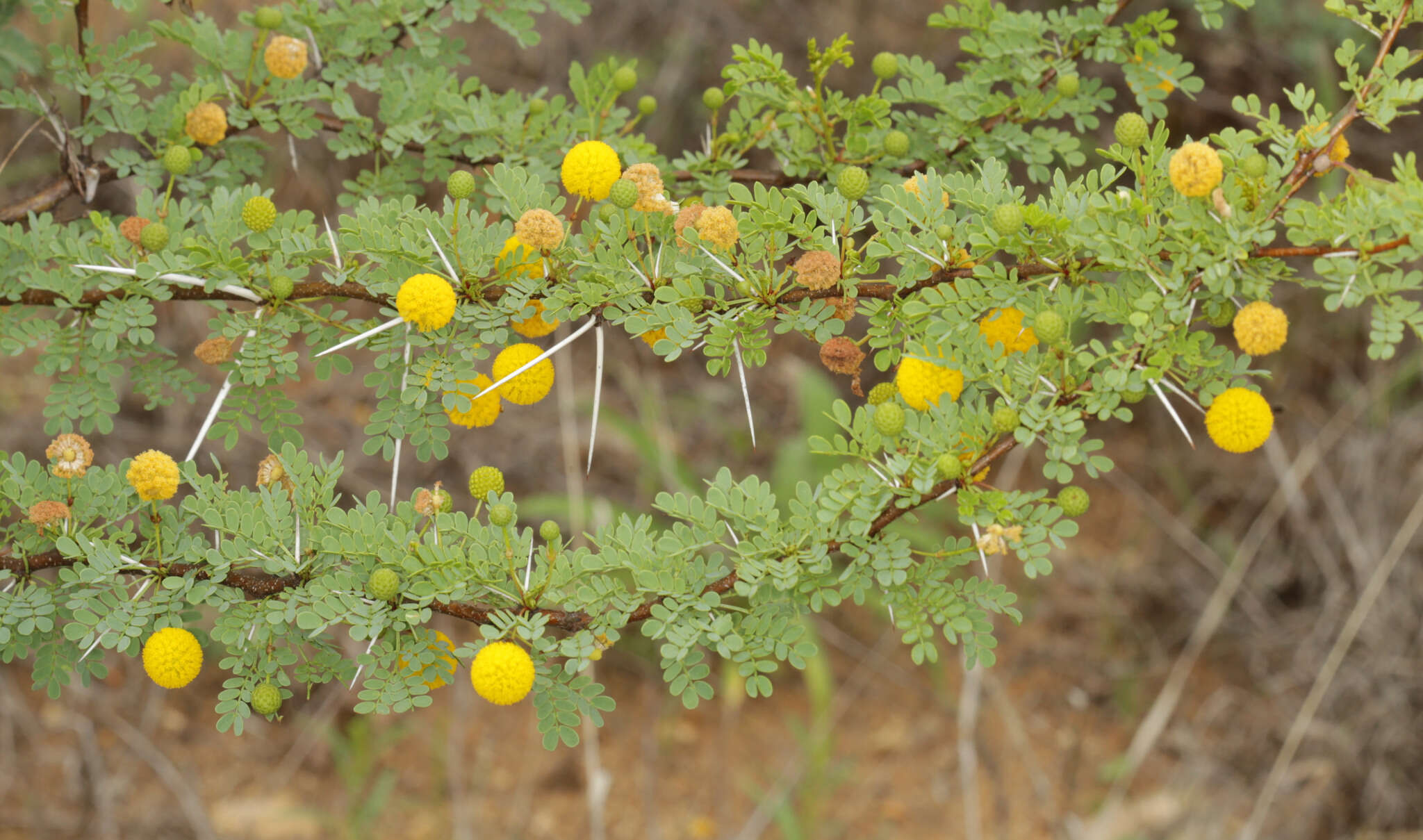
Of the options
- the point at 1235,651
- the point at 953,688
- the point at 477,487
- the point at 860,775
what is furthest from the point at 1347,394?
the point at 477,487

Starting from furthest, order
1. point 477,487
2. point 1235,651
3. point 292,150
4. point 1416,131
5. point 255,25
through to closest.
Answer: point 1416,131
point 1235,651
point 292,150
point 255,25
point 477,487

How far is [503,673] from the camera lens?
1006 millimetres

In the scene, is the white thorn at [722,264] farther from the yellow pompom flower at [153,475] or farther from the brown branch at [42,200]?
the brown branch at [42,200]

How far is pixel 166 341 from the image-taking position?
330cm

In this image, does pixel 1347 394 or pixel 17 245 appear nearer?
pixel 17 245

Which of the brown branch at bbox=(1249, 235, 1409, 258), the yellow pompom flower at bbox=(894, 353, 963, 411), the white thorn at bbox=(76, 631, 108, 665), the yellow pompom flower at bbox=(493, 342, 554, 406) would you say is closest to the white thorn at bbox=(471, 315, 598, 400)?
the yellow pompom flower at bbox=(493, 342, 554, 406)

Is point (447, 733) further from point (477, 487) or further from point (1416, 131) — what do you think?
point (1416, 131)

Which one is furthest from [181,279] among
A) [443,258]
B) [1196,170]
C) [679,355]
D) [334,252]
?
[1196,170]

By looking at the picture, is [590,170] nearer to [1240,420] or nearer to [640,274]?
[640,274]

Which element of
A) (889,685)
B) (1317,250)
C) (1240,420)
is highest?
(1317,250)

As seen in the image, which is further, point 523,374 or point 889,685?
point 889,685

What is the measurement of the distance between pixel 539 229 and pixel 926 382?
42cm

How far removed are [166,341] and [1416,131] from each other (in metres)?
4.16

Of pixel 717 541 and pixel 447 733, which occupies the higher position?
pixel 717 541
